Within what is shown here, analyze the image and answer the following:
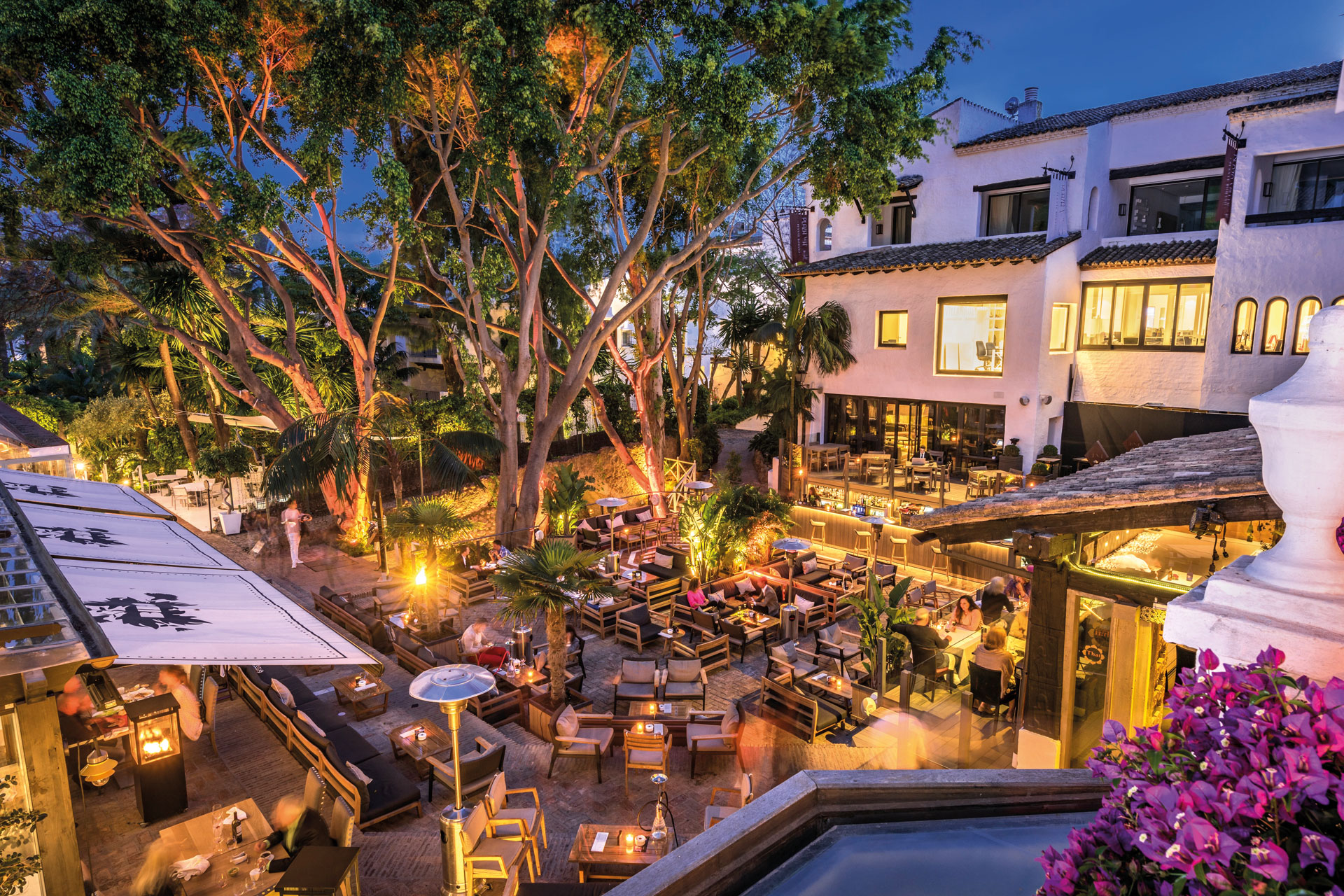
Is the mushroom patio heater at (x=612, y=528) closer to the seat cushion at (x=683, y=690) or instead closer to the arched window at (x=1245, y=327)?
the seat cushion at (x=683, y=690)

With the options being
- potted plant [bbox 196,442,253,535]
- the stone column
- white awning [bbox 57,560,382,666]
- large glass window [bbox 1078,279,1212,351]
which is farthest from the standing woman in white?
large glass window [bbox 1078,279,1212,351]

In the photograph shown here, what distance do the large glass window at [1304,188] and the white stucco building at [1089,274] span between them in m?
0.04

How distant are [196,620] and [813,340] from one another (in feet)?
67.2

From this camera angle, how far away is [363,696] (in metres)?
10.9

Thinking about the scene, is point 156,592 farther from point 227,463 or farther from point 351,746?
point 227,463

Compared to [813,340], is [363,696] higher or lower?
lower

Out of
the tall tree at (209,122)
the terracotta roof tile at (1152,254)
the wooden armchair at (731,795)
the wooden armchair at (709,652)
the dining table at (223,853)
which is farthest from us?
the terracotta roof tile at (1152,254)

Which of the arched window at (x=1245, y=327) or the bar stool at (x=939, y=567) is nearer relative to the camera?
the arched window at (x=1245, y=327)

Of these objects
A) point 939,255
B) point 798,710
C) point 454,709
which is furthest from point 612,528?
point 454,709

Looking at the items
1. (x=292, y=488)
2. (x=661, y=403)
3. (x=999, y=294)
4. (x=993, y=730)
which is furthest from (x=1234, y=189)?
(x=292, y=488)

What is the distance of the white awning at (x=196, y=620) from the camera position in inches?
214

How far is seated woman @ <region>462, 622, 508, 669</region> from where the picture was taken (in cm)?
1211

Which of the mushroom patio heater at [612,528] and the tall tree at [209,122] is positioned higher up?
the tall tree at [209,122]

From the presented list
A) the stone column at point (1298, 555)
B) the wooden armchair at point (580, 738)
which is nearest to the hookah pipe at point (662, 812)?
the wooden armchair at point (580, 738)
